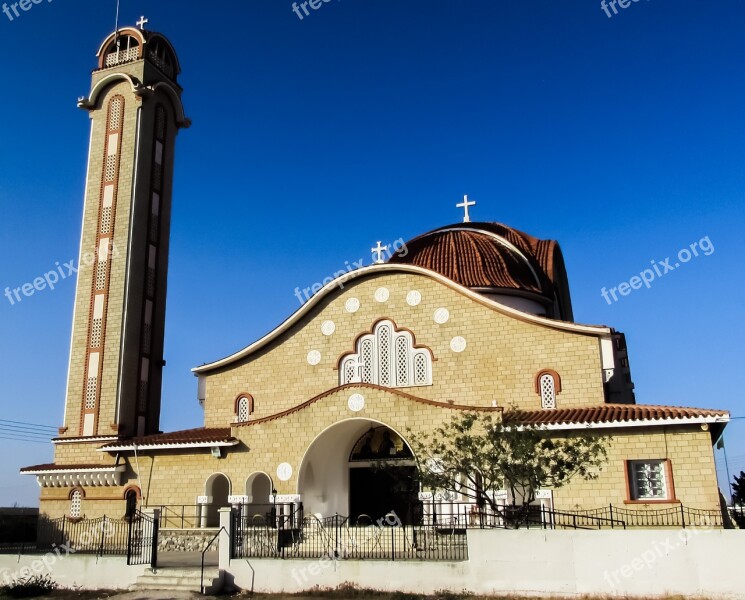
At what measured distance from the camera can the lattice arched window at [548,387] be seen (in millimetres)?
19750

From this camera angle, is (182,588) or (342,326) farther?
(342,326)

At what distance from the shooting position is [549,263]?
28.3 metres

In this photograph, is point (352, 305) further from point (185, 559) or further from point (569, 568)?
point (569, 568)

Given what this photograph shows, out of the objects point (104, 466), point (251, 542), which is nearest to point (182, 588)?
point (251, 542)

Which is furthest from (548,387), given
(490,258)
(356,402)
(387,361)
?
(490,258)

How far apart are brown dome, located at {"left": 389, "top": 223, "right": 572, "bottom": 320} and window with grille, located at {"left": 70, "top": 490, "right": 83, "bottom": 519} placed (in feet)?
41.8

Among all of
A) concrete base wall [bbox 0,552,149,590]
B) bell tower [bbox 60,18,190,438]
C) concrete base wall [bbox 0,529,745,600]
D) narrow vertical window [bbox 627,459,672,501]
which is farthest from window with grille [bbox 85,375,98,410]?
narrow vertical window [bbox 627,459,672,501]

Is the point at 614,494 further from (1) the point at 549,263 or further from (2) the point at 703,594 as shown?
(1) the point at 549,263

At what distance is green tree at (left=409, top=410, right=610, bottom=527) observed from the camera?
50.4ft

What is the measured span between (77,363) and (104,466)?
12.4 feet

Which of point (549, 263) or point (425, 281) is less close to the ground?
point (549, 263)

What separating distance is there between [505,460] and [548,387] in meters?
5.00

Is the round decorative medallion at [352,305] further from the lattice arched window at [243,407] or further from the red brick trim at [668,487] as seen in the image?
the red brick trim at [668,487]

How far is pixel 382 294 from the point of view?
2227cm
